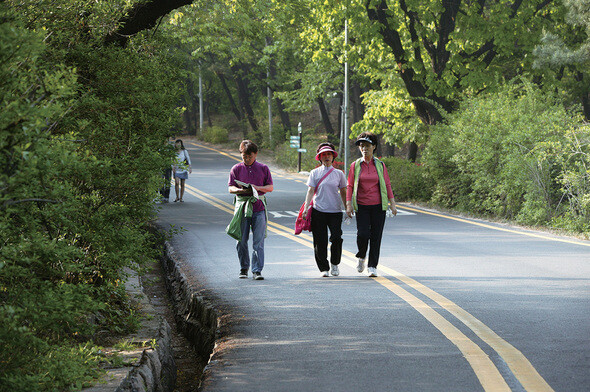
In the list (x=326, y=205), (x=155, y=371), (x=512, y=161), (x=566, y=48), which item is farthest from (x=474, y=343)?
(x=566, y=48)

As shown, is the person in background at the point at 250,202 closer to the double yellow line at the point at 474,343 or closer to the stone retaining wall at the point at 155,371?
the double yellow line at the point at 474,343

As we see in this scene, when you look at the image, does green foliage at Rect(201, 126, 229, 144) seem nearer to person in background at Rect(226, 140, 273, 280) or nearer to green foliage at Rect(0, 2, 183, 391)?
green foliage at Rect(0, 2, 183, 391)

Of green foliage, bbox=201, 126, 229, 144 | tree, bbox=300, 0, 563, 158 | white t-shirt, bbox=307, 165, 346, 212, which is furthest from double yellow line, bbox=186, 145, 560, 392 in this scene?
green foliage, bbox=201, 126, 229, 144

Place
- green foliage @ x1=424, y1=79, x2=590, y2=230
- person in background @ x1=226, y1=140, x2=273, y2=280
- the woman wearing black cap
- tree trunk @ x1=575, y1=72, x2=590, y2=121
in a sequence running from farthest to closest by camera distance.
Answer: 1. tree trunk @ x1=575, y1=72, x2=590, y2=121
2. green foliage @ x1=424, y1=79, x2=590, y2=230
3. the woman wearing black cap
4. person in background @ x1=226, y1=140, x2=273, y2=280

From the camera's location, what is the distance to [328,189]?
10508mm

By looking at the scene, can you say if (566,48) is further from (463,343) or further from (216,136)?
(216,136)

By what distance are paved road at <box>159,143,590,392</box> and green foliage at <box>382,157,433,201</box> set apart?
7836 mm

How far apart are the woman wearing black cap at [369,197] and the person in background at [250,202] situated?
114 centimetres

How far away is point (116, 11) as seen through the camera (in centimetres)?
873

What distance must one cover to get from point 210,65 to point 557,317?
2098 inches

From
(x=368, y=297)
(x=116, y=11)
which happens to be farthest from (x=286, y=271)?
(x=116, y=11)

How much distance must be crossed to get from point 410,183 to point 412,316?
16.1 meters

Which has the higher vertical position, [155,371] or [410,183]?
[410,183]

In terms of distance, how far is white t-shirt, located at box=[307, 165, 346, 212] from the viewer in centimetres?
1051
